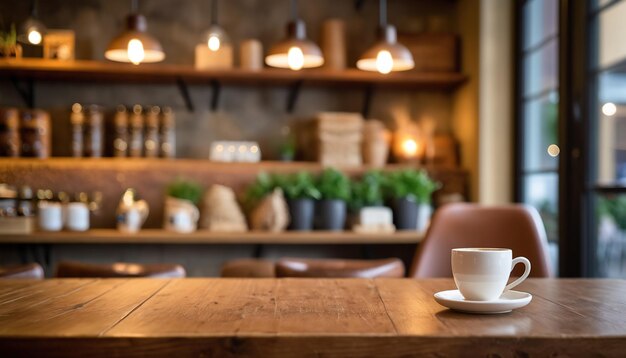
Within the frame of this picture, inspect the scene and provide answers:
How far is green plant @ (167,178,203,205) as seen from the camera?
3992 mm

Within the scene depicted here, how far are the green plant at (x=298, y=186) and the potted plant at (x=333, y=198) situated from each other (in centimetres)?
5

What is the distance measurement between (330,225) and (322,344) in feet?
9.96

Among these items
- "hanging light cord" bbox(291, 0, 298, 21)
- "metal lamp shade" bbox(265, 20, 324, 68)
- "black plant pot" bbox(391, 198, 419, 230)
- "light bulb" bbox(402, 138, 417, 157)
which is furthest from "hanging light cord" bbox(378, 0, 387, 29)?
"metal lamp shade" bbox(265, 20, 324, 68)

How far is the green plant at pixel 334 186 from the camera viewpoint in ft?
13.1

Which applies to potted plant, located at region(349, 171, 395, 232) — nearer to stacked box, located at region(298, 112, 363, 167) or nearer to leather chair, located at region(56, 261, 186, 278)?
stacked box, located at region(298, 112, 363, 167)

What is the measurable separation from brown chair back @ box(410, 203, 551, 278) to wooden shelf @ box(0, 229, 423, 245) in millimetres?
1294

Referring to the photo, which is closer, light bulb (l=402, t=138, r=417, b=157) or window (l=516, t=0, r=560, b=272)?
window (l=516, t=0, r=560, b=272)

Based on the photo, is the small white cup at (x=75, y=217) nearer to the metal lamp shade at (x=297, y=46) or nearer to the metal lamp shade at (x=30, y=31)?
the metal lamp shade at (x=30, y=31)

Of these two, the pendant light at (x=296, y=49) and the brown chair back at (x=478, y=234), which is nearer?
the brown chair back at (x=478, y=234)

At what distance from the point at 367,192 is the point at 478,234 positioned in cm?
152

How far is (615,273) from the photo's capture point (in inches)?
119

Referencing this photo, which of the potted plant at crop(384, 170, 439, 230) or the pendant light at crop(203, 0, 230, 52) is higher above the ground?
the pendant light at crop(203, 0, 230, 52)

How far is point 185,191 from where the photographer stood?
157 inches

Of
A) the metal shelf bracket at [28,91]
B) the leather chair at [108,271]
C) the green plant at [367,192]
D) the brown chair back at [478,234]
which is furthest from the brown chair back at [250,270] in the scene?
the metal shelf bracket at [28,91]
